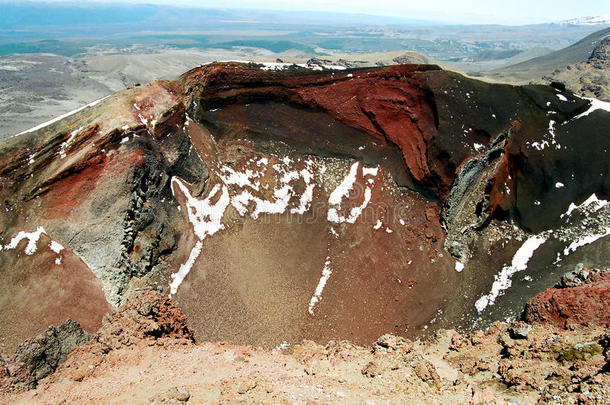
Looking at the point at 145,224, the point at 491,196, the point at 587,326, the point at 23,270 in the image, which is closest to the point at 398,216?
the point at 491,196

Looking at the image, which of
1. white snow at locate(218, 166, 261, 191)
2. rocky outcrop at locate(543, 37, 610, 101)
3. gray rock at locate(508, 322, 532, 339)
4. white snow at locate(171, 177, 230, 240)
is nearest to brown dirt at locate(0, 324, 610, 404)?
gray rock at locate(508, 322, 532, 339)

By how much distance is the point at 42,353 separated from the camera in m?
14.1

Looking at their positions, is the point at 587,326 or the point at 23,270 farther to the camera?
the point at 23,270

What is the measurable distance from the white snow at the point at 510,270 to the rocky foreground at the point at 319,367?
11.2ft

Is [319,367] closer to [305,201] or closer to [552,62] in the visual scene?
[305,201]

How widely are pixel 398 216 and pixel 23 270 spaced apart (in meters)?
20.4

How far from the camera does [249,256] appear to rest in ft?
71.7

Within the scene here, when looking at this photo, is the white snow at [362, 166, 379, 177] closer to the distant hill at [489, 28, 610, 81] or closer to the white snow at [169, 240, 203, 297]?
the white snow at [169, 240, 203, 297]

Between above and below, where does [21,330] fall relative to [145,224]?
below

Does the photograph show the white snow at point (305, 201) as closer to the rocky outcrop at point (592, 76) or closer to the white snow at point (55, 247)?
the white snow at point (55, 247)

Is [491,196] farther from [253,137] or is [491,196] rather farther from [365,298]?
[253,137]

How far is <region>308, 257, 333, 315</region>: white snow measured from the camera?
20375mm

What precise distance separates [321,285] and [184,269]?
297 inches

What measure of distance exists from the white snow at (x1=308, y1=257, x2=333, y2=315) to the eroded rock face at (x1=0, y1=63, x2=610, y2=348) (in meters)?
0.07
